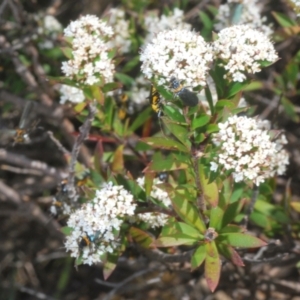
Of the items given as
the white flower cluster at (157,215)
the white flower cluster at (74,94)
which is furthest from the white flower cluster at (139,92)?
the white flower cluster at (157,215)

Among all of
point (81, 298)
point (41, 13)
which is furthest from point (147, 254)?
A: point (41, 13)

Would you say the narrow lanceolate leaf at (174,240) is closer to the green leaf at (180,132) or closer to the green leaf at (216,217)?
the green leaf at (216,217)

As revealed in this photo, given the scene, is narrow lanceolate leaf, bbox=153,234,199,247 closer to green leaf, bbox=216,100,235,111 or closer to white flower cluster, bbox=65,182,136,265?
white flower cluster, bbox=65,182,136,265

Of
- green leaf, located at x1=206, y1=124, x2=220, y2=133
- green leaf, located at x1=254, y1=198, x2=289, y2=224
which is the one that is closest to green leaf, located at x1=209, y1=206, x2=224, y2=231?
green leaf, located at x1=206, y1=124, x2=220, y2=133

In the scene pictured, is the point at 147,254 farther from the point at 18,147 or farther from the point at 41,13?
the point at 41,13

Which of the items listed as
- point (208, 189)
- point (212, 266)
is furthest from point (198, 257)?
point (208, 189)
